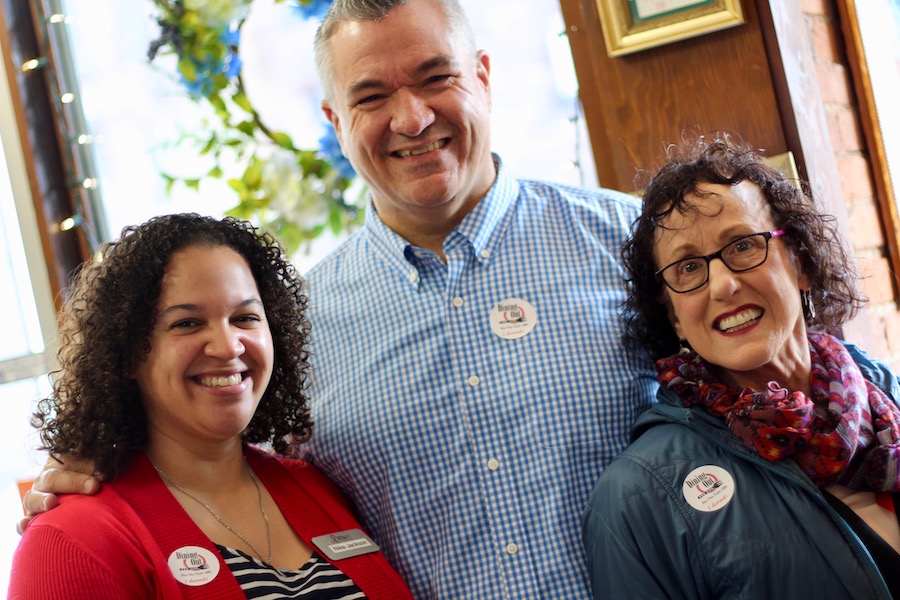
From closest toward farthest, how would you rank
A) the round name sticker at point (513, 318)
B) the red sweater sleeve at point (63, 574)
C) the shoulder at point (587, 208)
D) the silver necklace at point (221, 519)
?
the red sweater sleeve at point (63, 574), the silver necklace at point (221, 519), the round name sticker at point (513, 318), the shoulder at point (587, 208)

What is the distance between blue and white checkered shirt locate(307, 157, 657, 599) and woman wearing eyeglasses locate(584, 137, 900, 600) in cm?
12

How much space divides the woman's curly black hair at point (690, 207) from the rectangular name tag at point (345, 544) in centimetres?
62

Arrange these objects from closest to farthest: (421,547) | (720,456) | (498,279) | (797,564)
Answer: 1. (797,564)
2. (720,456)
3. (421,547)
4. (498,279)

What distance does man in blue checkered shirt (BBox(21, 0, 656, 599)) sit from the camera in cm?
175

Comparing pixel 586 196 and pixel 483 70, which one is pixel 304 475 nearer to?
pixel 586 196

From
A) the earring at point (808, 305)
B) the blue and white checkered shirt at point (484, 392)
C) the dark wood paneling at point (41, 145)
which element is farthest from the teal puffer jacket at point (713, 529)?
the dark wood paneling at point (41, 145)

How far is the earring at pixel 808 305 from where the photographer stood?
1.74 meters

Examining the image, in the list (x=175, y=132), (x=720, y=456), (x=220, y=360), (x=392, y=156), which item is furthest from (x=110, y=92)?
(x=720, y=456)

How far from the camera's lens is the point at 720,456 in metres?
1.56

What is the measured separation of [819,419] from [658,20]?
0.95m

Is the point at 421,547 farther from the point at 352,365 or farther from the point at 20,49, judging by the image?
the point at 20,49

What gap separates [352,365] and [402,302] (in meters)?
0.16

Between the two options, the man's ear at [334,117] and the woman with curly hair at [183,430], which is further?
the man's ear at [334,117]

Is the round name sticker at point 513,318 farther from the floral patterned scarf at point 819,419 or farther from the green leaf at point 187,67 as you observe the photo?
the green leaf at point 187,67
